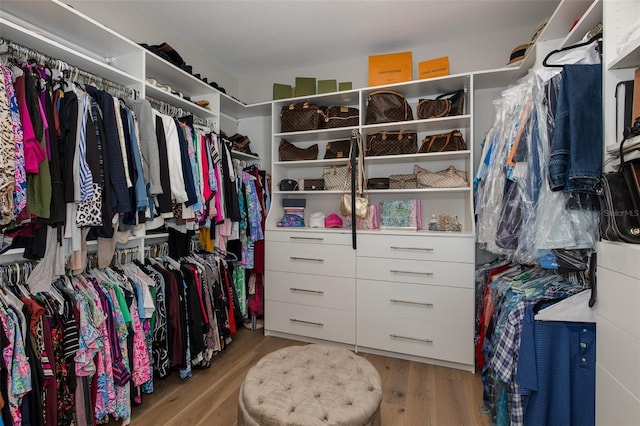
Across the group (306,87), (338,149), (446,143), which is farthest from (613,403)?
(306,87)

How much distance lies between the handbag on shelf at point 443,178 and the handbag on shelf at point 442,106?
1.38ft

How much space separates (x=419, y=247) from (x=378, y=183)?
64cm

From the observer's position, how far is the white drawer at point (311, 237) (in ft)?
8.16

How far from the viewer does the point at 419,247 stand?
2.27 m

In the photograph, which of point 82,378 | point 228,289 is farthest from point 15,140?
point 228,289

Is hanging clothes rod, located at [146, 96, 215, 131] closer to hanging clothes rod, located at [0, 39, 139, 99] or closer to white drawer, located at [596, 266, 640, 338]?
hanging clothes rod, located at [0, 39, 139, 99]

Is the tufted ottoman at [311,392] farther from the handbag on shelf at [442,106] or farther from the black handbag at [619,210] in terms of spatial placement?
the handbag on shelf at [442,106]

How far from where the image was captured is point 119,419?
1.66 meters

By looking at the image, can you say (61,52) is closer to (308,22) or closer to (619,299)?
(308,22)

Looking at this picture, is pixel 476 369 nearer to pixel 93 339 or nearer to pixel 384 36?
pixel 93 339

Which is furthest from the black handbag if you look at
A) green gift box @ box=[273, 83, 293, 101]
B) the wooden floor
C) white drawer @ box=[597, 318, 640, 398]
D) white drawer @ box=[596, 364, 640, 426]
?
green gift box @ box=[273, 83, 293, 101]

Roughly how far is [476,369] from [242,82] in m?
3.46

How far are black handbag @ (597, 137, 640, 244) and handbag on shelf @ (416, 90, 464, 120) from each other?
4.89 feet

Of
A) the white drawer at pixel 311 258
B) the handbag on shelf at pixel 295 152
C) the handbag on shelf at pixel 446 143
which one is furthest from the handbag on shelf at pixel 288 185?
the handbag on shelf at pixel 446 143
